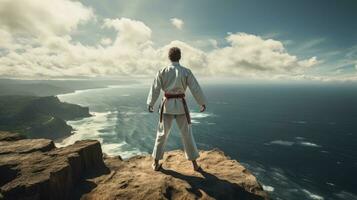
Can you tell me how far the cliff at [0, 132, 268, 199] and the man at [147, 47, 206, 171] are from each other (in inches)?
46.8

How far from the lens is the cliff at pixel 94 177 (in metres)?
6.02

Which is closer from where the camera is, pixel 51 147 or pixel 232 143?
pixel 51 147

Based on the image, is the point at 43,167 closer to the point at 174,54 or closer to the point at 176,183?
the point at 176,183

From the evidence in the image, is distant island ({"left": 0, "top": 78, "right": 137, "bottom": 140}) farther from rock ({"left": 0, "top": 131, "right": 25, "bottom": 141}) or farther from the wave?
the wave

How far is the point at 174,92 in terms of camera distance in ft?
26.7

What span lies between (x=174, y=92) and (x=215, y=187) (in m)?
3.65

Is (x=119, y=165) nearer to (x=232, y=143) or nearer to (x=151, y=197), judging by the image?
(x=151, y=197)

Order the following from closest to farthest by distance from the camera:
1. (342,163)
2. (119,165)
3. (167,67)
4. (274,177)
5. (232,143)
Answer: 1. (167,67)
2. (119,165)
3. (274,177)
4. (342,163)
5. (232,143)

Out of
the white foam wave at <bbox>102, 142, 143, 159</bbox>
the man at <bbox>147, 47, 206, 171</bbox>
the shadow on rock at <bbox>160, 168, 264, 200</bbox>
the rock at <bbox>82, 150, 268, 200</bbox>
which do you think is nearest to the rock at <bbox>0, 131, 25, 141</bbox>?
the rock at <bbox>82, 150, 268, 200</bbox>

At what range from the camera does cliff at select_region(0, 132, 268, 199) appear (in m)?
6.02

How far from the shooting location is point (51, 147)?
8.41 meters

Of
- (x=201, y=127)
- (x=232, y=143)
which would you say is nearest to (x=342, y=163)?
(x=232, y=143)

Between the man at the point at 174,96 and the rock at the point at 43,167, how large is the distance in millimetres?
2603

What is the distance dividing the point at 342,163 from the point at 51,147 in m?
75.5
